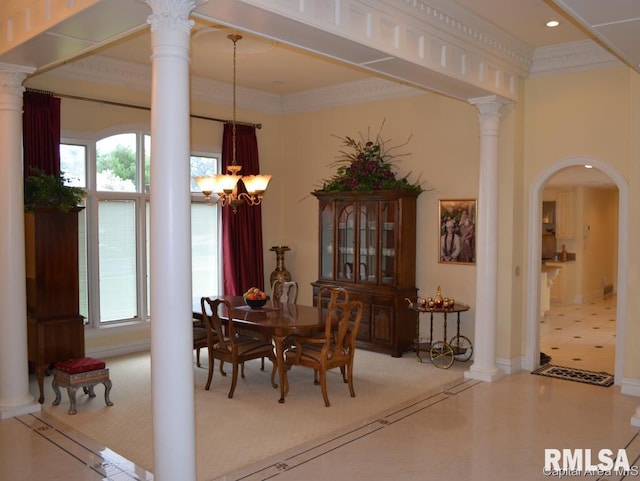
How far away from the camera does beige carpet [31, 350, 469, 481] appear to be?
4.56m

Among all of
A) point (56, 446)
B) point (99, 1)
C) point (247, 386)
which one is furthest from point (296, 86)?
point (56, 446)

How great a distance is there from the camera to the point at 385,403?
222 inches

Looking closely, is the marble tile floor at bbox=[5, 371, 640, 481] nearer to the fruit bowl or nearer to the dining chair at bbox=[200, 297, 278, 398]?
the dining chair at bbox=[200, 297, 278, 398]

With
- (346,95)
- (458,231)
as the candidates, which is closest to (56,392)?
(458,231)

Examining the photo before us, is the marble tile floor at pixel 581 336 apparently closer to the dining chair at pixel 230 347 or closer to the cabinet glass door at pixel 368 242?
the cabinet glass door at pixel 368 242

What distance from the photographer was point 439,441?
15.3ft

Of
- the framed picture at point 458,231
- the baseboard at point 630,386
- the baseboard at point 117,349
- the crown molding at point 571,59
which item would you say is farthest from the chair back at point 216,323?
the crown molding at point 571,59

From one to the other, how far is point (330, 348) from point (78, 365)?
2.35 m

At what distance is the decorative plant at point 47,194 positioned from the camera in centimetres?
582

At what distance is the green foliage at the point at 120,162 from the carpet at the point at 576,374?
215 inches

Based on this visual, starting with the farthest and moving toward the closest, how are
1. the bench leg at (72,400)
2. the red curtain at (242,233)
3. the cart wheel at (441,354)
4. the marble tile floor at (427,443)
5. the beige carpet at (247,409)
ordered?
the red curtain at (242,233)
the cart wheel at (441,354)
the bench leg at (72,400)
the beige carpet at (247,409)
the marble tile floor at (427,443)

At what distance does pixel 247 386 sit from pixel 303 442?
5.41 ft

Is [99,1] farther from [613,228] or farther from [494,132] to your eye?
[613,228]

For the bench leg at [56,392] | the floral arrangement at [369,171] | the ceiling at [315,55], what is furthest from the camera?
the floral arrangement at [369,171]
